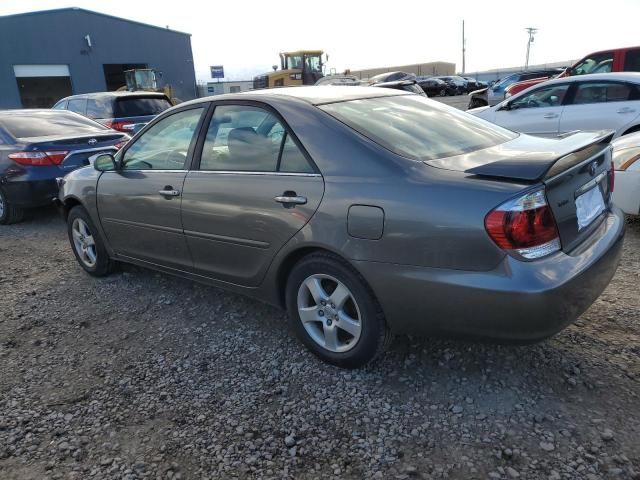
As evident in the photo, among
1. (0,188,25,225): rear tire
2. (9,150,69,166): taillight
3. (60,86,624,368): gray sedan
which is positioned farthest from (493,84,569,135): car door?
(0,188,25,225): rear tire

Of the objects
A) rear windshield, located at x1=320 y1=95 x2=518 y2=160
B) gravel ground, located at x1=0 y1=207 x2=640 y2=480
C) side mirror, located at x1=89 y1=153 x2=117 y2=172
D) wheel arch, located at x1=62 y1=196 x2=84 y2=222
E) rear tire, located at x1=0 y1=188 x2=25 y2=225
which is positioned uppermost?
rear windshield, located at x1=320 y1=95 x2=518 y2=160

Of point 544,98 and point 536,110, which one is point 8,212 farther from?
point 544,98

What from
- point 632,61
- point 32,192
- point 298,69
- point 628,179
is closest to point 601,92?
point 628,179

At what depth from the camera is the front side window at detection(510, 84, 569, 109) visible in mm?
7773

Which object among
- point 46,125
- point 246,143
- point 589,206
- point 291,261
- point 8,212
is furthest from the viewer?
point 46,125

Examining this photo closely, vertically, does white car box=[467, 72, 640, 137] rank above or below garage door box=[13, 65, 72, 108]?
below

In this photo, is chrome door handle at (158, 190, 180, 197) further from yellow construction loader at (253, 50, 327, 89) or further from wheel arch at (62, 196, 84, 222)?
yellow construction loader at (253, 50, 327, 89)

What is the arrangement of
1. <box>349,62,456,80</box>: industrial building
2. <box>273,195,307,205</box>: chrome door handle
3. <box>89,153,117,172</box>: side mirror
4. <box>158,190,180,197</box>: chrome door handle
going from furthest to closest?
<box>349,62,456,80</box>: industrial building, <box>89,153,117,172</box>: side mirror, <box>158,190,180,197</box>: chrome door handle, <box>273,195,307,205</box>: chrome door handle

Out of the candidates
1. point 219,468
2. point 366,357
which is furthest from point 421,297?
point 219,468

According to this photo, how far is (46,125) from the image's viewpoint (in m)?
7.12

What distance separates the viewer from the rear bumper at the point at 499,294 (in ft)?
7.29

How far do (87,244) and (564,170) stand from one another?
403 cm

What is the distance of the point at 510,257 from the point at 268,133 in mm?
1631

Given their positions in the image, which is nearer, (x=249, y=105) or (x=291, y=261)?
(x=291, y=261)
